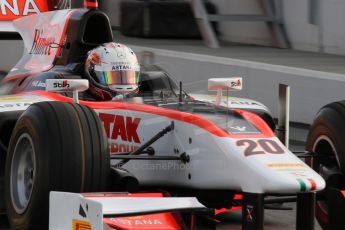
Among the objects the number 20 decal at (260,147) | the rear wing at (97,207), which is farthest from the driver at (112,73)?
the rear wing at (97,207)

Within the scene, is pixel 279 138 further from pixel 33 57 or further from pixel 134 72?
pixel 33 57

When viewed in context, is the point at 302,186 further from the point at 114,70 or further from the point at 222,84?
the point at 114,70

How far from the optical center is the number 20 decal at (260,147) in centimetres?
632

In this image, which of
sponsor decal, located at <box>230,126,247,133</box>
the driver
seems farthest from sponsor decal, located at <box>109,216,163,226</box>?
the driver

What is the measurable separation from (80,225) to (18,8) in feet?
28.5

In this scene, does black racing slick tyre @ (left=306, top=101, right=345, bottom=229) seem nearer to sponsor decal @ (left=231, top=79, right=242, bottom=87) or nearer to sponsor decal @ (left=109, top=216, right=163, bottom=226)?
sponsor decal @ (left=231, top=79, right=242, bottom=87)

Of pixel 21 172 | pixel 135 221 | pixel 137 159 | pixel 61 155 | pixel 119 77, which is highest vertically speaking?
pixel 119 77

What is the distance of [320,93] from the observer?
1205 centimetres

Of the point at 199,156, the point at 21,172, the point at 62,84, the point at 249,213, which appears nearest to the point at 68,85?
the point at 62,84

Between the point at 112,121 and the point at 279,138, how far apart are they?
1.22 metres

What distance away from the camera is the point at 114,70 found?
7.98 meters

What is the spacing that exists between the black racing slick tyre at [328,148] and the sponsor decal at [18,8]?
23.8 feet

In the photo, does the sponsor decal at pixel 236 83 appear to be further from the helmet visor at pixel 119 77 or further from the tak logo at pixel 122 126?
the helmet visor at pixel 119 77

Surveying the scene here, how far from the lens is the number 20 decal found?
6.32m
